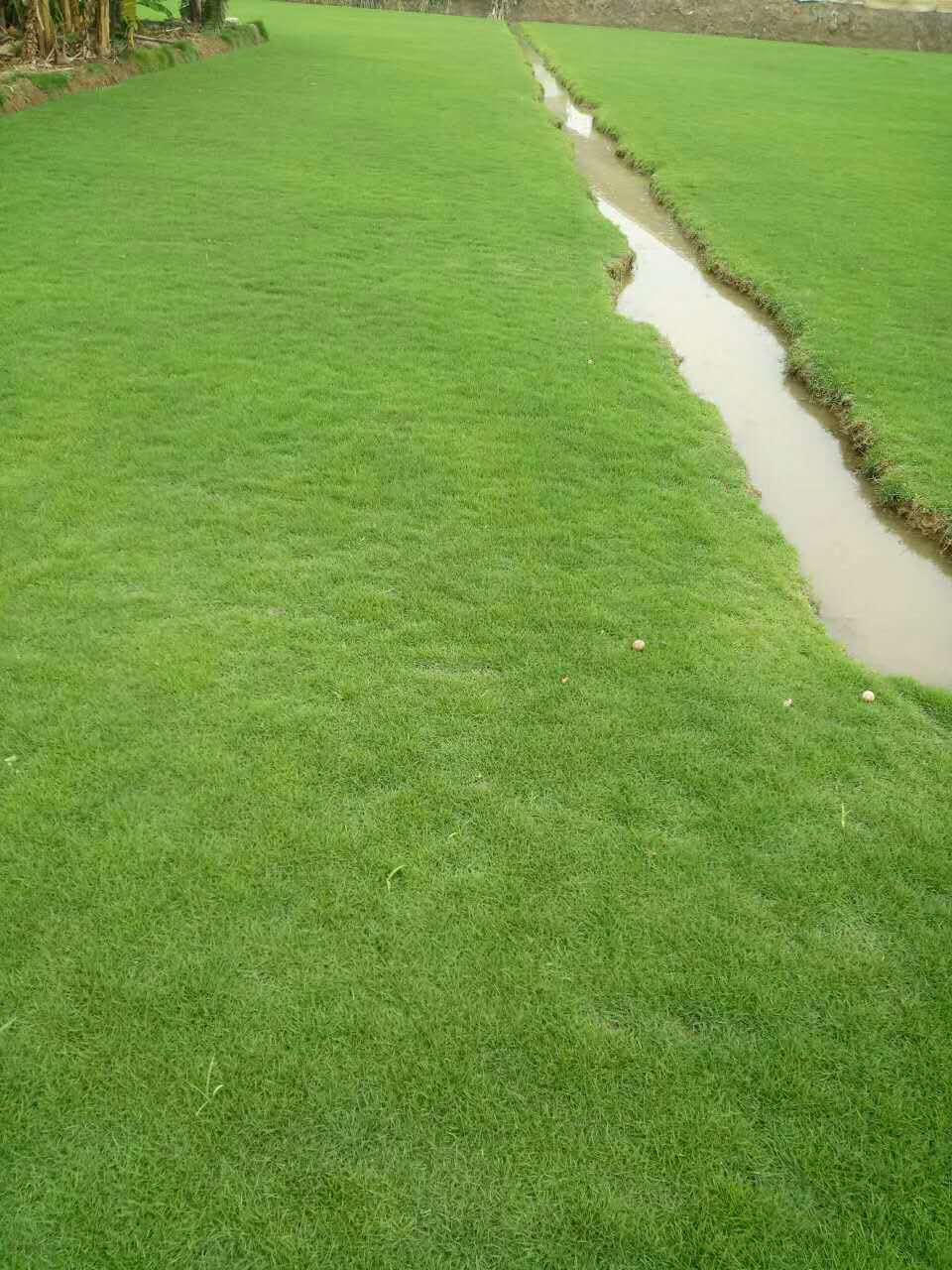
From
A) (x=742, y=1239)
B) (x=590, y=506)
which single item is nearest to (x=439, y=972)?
(x=742, y=1239)

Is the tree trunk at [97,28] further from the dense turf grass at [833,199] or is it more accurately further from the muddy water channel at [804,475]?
the muddy water channel at [804,475]

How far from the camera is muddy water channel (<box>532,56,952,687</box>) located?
4883 millimetres

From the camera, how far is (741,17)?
35344 millimetres

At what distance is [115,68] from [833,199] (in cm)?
1228

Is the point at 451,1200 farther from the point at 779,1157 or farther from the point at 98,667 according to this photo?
the point at 98,667

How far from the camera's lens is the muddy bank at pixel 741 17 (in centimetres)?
3512

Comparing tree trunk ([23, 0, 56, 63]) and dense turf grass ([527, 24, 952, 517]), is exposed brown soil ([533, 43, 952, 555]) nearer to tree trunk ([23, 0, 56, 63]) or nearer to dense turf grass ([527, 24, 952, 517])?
dense turf grass ([527, 24, 952, 517])

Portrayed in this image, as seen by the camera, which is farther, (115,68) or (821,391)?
(115,68)

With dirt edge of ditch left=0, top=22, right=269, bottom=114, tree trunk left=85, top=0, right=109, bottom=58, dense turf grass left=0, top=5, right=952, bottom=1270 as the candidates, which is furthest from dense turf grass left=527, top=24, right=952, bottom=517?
tree trunk left=85, top=0, right=109, bottom=58

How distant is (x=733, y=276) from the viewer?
31.2ft

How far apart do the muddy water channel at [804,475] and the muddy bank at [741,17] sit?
31254 mm

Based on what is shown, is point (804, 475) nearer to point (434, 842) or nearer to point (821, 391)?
point (821, 391)

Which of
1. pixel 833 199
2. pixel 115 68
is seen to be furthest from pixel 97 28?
pixel 833 199

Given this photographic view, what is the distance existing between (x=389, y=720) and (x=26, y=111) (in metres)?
13.5
